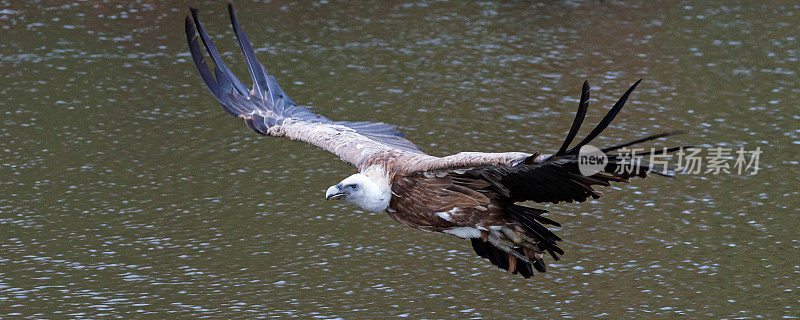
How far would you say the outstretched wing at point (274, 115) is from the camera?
11953 millimetres

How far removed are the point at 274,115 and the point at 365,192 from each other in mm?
2912

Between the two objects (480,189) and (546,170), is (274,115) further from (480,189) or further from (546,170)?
(546,170)

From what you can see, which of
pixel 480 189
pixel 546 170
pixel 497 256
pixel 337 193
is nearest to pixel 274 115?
pixel 337 193

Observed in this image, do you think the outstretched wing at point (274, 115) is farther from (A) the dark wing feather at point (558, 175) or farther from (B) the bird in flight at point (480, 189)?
(A) the dark wing feather at point (558, 175)

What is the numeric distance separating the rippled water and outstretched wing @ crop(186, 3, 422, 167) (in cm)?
311

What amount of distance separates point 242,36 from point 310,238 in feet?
17.5

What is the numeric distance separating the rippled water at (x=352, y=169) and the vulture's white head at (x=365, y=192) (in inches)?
188

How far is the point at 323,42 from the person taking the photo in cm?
2756

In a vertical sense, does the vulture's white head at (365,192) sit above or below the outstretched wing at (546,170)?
below

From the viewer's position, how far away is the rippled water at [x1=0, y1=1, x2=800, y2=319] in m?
15.7

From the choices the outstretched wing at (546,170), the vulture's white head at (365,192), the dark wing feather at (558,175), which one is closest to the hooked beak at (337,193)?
the vulture's white head at (365,192)

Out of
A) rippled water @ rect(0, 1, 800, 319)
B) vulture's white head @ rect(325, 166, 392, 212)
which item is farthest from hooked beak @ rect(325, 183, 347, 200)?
rippled water @ rect(0, 1, 800, 319)

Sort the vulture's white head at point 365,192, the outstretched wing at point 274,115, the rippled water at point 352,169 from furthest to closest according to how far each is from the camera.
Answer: the rippled water at point 352,169 < the outstretched wing at point 274,115 < the vulture's white head at point 365,192

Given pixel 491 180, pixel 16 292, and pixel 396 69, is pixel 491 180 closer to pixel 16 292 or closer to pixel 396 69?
pixel 16 292
